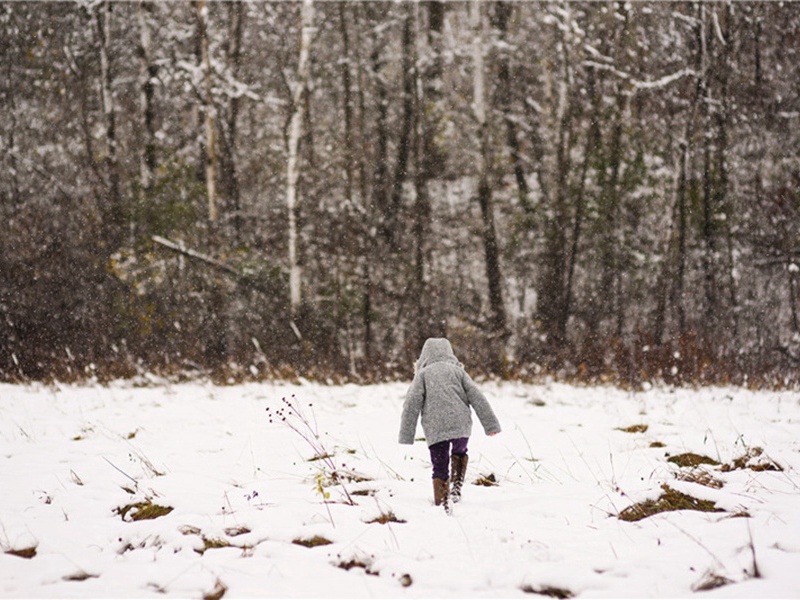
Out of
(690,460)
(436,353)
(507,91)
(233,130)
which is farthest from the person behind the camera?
(233,130)

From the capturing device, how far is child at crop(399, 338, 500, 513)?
15.8ft

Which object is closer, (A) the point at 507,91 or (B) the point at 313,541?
(B) the point at 313,541

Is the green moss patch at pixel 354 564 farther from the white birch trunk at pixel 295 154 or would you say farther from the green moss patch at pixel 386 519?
the white birch trunk at pixel 295 154

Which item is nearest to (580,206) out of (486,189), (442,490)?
(486,189)

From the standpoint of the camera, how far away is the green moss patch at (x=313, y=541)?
13.6 ft

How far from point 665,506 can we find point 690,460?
162 centimetres

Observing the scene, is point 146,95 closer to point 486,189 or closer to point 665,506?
point 486,189

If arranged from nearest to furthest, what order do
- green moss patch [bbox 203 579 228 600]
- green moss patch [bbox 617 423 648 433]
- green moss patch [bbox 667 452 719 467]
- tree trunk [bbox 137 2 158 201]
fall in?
1. green moss patch [bbox 203 579 228 600]
2. green moss patch [bbox 667 452 719 467]
3. green moss patch [bbox 617 423 648 433]
4. tree trunk [bbox 137 2 158 201]

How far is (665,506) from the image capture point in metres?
4.61

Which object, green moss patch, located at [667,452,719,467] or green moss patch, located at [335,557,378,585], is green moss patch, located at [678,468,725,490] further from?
green moss patch, located at [335,557,378,585]

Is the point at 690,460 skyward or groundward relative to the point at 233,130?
groundward

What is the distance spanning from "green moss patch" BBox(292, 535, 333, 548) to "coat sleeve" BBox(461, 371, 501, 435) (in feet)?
4.92

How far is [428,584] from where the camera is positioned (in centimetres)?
353

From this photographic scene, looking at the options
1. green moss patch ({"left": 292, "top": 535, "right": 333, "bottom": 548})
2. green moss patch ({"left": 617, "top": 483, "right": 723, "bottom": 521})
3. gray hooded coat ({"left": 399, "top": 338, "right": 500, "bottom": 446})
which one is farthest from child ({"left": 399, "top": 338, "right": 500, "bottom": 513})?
green moss patch ({"left": 617, "top": 483, "right": 723, "bottom": 521})
